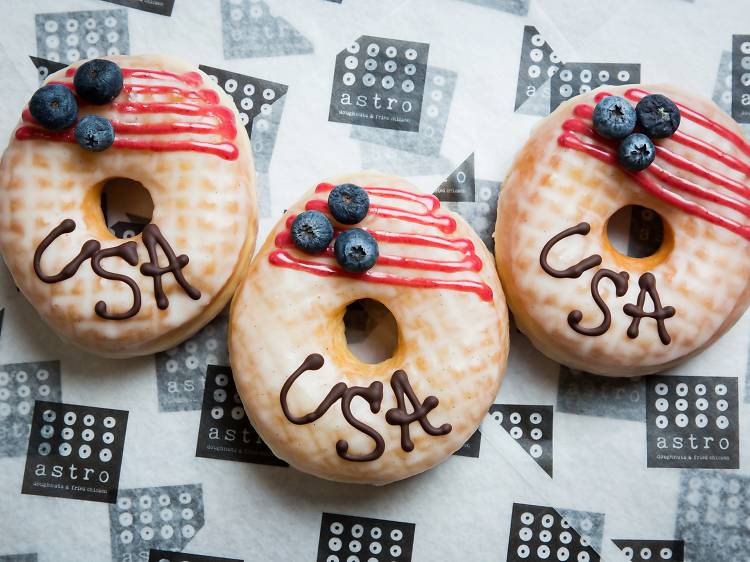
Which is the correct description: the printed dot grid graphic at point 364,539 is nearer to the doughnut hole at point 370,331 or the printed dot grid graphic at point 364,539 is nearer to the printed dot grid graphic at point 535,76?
the doughnut hole at point 370,331

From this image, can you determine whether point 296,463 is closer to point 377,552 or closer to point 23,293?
point 377,552

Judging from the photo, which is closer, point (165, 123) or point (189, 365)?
point (165, 123)

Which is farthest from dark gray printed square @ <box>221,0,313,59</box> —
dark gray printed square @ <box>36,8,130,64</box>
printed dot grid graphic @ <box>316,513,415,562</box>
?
printed dot grid graphic @ <box>316,513,415,562</box>

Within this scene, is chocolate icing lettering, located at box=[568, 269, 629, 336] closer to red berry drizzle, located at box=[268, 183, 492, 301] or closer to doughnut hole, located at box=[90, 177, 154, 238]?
red berry drizzle, located at box=[268, 183, 492, 301]

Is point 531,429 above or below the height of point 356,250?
below

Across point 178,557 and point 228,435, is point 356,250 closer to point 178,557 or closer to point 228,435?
point 228,435

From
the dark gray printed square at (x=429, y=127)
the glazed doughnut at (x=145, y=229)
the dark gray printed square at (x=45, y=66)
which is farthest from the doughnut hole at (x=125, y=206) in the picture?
the dark gray printed square at (x=429, y=127)

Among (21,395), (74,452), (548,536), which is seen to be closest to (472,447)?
(548,536)
